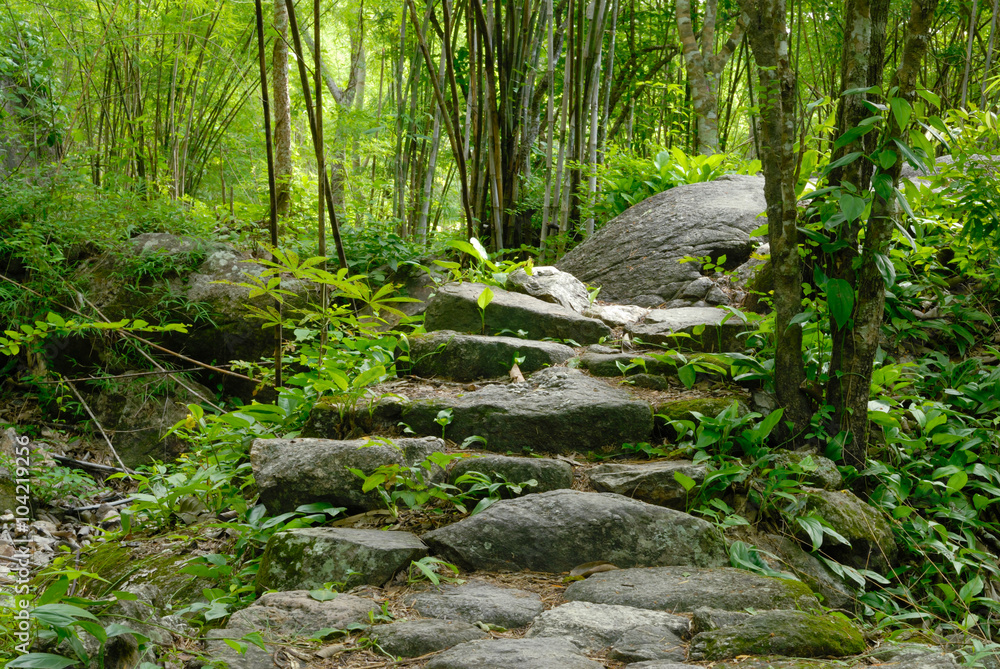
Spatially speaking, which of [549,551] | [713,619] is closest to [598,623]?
[713,619]

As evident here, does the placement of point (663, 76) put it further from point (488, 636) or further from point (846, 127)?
point (488, 636)

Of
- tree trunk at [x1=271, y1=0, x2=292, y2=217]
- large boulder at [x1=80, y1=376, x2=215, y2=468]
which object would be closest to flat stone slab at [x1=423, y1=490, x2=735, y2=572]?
tree trunk at [x1=271, y1=0, x2=292, y2=217]

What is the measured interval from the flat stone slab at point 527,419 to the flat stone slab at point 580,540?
0.46m

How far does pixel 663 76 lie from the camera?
820cm

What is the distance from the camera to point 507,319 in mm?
3018

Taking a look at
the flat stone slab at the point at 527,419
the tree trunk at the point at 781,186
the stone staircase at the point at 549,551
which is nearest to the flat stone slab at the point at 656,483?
the stone staircase at the point at 549,551

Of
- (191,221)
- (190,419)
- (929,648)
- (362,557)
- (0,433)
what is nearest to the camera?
(929,648)

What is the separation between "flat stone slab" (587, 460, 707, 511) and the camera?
189cm

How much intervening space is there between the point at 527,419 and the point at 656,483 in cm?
49

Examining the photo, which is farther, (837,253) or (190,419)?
(190,419)

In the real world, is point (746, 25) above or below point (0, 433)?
above

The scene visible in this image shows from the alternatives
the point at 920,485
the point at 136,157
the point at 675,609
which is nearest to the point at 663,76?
the point at 136,157

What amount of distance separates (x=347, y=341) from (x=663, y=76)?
700cm

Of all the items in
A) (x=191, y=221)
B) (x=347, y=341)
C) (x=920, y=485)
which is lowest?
(x=920, y=485)
